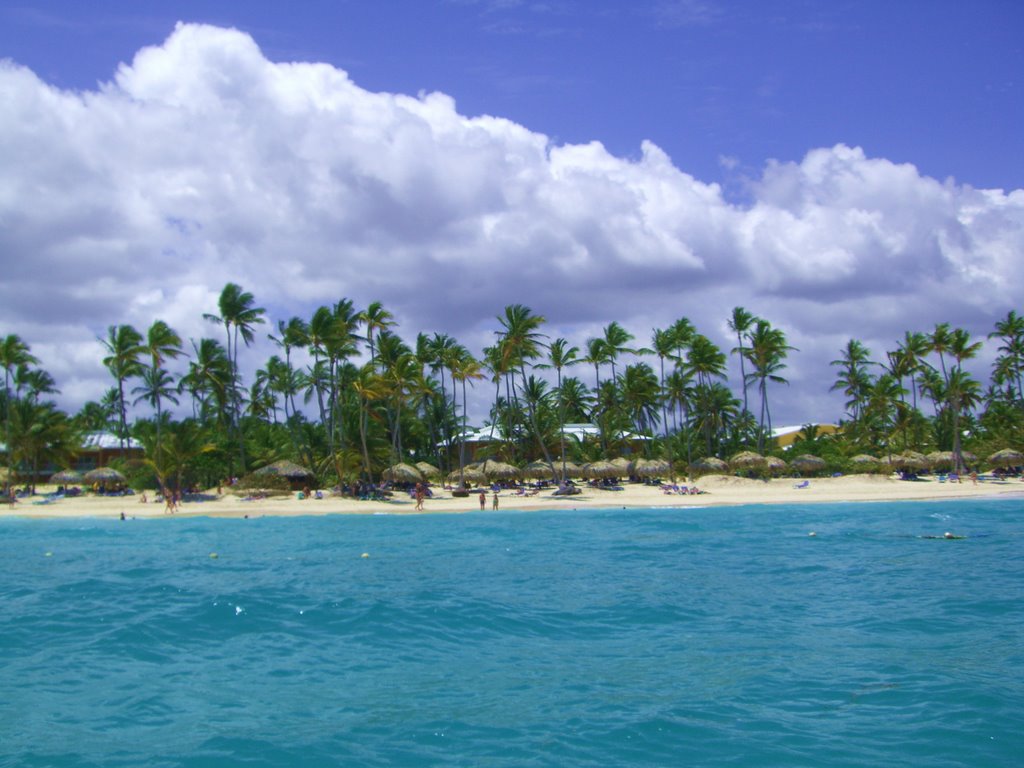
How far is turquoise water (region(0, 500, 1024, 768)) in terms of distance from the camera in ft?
25.2

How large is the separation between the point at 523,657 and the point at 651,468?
36.8 metres

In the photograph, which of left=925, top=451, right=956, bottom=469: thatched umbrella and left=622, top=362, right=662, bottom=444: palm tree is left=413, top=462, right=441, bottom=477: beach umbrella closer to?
left=622, top=362, right=662, bottom=444: palm tree

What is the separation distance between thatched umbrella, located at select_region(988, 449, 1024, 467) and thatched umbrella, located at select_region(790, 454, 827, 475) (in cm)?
900

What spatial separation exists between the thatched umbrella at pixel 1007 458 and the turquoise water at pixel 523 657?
29284mm

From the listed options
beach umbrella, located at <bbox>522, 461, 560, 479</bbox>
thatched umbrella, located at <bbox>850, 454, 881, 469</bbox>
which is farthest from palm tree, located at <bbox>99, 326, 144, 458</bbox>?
thatched umbrella, located at <bbox>850, 454, 881, 469</bbox>

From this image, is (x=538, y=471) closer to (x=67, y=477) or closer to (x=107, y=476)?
(x=107, y=476)

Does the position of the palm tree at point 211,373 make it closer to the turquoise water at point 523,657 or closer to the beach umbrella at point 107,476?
the beach umbrella at point 107,476

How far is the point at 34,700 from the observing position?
9.38 metres

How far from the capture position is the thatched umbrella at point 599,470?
152 feet

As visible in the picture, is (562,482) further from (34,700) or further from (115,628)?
(34,700)

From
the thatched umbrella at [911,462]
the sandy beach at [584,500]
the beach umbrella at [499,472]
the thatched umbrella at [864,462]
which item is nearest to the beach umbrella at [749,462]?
the sandy beach at [584,500]

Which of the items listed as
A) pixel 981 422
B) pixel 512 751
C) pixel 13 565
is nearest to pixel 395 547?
pixel 13 565

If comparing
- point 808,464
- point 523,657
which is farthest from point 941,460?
point 523,657

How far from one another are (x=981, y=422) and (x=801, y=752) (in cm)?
6118
